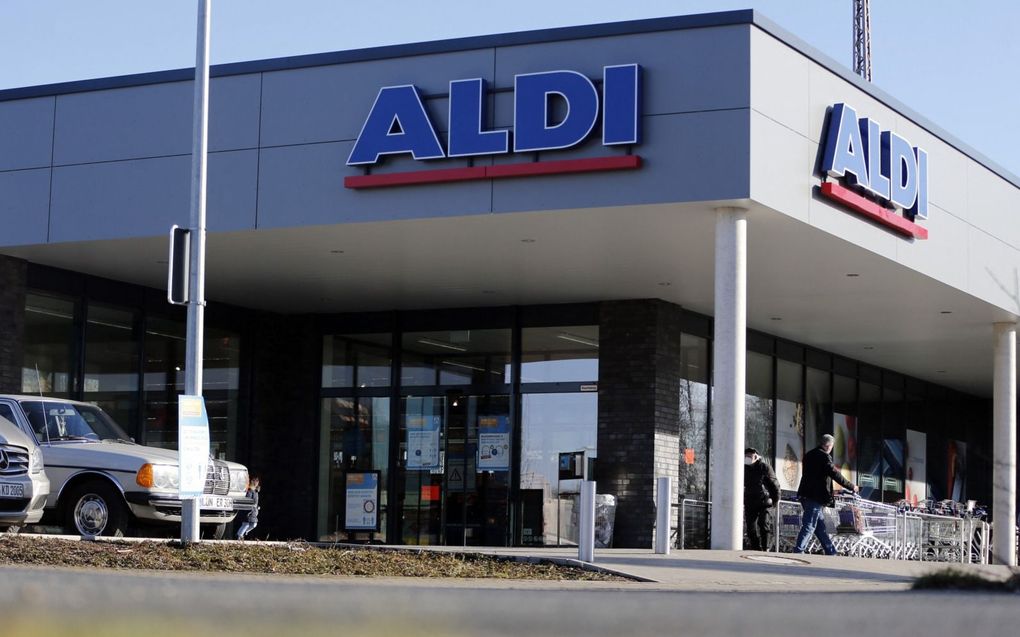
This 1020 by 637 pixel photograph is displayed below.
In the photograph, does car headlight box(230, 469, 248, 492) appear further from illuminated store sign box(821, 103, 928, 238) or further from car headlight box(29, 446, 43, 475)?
illuminated store sign box(821, 103, 928, 238)

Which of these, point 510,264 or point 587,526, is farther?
point 510,264

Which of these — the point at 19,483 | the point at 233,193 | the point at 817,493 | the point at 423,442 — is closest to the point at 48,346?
the point at 233,193

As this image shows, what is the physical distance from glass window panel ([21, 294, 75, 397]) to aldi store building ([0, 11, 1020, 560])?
0.05 m

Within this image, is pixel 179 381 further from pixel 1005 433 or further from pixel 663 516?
pixel 1005 433

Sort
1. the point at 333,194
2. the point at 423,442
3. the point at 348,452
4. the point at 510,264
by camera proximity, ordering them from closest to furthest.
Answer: the point at 333,194
the point at 510,264
the point at 423,442
the point at 348,452

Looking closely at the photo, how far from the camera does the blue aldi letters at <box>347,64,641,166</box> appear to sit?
1848 cm

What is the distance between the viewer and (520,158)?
19.1 metres

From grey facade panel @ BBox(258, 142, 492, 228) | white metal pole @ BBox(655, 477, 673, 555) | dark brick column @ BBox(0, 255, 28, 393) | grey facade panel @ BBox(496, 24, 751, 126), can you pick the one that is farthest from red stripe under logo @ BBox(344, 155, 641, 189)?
dark brick column @ BBox(0, 255, 28, 393)

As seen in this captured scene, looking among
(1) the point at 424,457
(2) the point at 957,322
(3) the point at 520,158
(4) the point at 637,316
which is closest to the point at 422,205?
(3) the point at 520,158

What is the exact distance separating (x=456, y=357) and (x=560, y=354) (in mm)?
2001

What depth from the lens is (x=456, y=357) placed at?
87.1ft

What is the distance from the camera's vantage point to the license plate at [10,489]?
15.3m

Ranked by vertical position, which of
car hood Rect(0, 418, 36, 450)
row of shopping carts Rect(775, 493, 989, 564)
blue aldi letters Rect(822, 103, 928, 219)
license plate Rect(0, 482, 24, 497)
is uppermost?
blue aldi letters Rect(822, 103, 928, 219)

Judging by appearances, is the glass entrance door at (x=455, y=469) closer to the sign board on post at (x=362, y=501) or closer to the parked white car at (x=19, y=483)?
the sign board on post at (x=362, y=501)
